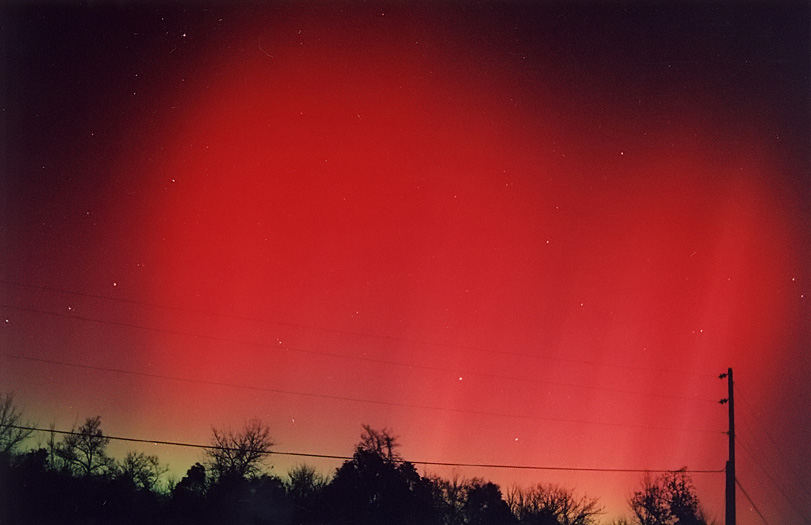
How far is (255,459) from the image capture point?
3762 centimetres

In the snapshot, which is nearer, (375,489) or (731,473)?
(731,473)

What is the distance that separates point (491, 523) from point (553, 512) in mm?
5905

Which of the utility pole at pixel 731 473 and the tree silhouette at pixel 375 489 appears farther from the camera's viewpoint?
the tree silhouette at pixel 375 489

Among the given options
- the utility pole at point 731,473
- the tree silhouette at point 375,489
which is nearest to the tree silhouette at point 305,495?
the tree silhouette at point 375,489

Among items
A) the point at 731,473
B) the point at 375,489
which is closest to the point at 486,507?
the point at 375,489

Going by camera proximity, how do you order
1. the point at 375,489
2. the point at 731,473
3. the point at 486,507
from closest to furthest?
the point at 731,473, the point at 375,489, the point at 486,507

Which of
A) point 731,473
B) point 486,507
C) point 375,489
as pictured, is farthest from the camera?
point 486,507

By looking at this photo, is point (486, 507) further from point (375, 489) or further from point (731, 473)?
point (731, 473)

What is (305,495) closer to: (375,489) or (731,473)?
(375,489)

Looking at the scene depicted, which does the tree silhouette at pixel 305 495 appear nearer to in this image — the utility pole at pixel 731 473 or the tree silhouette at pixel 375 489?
the tree silhouette at pixel 375 489

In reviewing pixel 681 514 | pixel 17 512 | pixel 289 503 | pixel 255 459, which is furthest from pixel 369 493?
pixel 681 514

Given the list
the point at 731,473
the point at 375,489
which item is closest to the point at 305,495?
the point at 375,489

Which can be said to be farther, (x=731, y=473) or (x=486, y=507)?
(x=486, y=507)

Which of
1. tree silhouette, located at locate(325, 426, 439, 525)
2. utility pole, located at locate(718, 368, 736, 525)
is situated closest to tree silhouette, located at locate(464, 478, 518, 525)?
tree silhouette, located at locate(325, 426, 439, 525)
